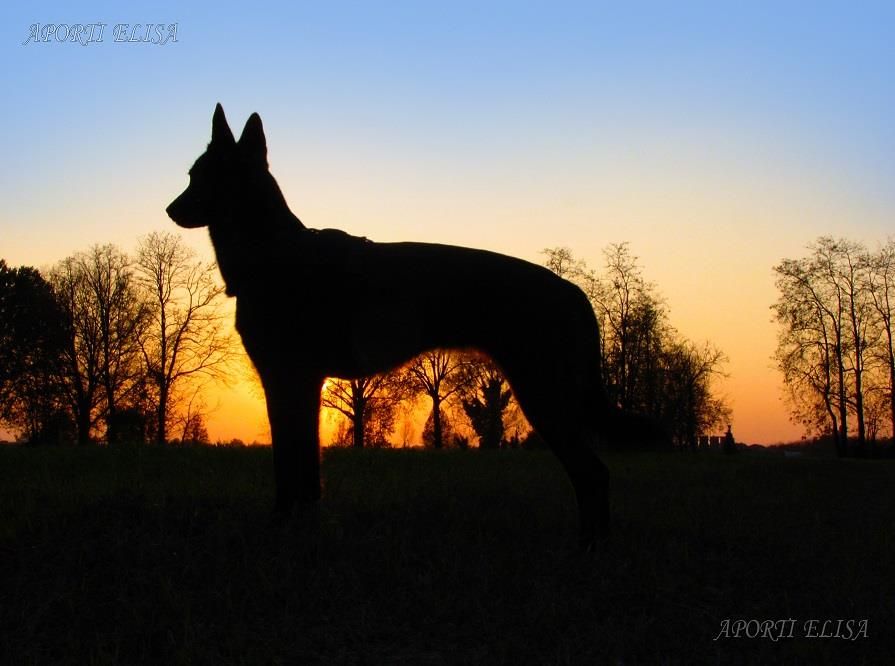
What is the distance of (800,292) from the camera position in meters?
41.8

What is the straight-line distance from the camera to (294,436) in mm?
5648

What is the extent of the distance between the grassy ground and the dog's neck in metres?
1.88

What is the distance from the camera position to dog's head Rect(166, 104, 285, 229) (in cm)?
566

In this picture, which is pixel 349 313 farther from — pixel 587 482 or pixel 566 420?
pixel 587 482

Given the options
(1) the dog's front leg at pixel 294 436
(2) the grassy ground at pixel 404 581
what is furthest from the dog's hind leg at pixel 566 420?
(1) the dog's front leg at pixel 294 436

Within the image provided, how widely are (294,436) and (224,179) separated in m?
1.98

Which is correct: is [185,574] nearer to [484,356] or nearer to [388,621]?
[388,621]

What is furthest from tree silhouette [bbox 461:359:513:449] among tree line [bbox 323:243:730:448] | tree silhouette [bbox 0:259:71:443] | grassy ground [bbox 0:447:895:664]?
grassy ground [bbox 0:447:895:664]

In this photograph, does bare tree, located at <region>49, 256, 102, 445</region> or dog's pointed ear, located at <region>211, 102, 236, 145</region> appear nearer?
dog's pointed ear, located at <region>211, 102, 236, 145</region>

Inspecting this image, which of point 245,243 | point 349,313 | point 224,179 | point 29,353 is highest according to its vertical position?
point 29,353

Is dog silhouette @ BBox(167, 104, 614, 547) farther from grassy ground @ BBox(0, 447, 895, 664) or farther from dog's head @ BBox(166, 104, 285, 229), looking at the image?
grassy ground @ BBox(0, 447, 895, 664)

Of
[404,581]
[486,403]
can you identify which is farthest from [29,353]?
[404,581]

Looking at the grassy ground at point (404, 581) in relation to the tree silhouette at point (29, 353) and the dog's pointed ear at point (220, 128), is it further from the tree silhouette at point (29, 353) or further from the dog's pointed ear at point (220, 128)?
the tree silhouette at point (29, 353)

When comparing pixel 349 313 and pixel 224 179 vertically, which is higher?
pixel 224 179
